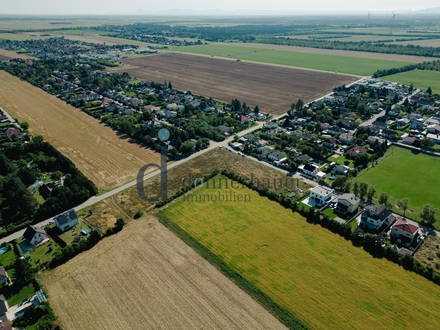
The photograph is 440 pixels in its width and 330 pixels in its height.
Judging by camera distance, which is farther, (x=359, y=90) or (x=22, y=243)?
(x=359, y=90)

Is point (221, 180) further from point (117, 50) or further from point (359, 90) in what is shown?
point (117, 50)

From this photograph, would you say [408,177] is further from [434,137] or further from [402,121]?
[402,121]

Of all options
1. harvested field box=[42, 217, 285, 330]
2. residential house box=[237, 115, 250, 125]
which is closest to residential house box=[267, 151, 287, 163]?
residential house box=[237, 115, 250, 125]

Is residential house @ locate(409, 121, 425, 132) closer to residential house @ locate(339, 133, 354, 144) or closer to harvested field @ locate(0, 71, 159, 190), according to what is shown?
residential house @ locate(339, 133, 354, 144)

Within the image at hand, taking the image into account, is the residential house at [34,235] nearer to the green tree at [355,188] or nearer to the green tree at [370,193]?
the green tree at [355,188]

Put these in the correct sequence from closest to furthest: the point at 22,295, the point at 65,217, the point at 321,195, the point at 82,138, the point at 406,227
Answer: the point at 22,295, the point at 406,227, the point at 65,217, the point at 321,195, the point at 82,138

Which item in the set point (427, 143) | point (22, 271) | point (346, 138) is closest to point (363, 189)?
point (346, 138)

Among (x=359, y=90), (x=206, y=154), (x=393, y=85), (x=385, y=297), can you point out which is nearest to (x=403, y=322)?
(x=385, y=297)
